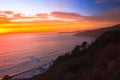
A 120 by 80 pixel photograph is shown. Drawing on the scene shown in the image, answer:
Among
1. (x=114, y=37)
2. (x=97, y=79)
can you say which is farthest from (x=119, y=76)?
(x=114, y=37)

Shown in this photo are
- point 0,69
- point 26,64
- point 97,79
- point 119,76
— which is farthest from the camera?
point 26,64

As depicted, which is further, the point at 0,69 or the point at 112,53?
the point at 0,69

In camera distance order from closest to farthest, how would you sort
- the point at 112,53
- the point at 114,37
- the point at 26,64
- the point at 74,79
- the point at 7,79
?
the point at 74,79 < the point at 112,53 < the point at 114,37 < the point at 7,79 < the point at 26,64

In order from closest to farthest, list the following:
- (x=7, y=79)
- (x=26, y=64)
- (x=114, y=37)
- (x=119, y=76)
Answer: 1. (x=119, y=76)
2. (x=114, y=37)
3. (x=7, y=79)
4. (x=26, y=64)

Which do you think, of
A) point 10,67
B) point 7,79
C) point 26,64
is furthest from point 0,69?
point 7,79

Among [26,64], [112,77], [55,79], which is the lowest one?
[26,64]

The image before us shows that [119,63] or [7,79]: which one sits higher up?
[119,63]

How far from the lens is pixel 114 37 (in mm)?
26328

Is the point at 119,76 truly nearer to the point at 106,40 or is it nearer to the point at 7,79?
the point at 106,40

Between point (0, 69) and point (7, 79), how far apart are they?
15036 mm

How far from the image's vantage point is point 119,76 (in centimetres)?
821

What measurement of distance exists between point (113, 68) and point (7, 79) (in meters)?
24.8

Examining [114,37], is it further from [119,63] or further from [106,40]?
[119,63]

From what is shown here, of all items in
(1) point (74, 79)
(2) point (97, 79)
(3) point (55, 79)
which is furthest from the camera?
(3) point (55, 79)
